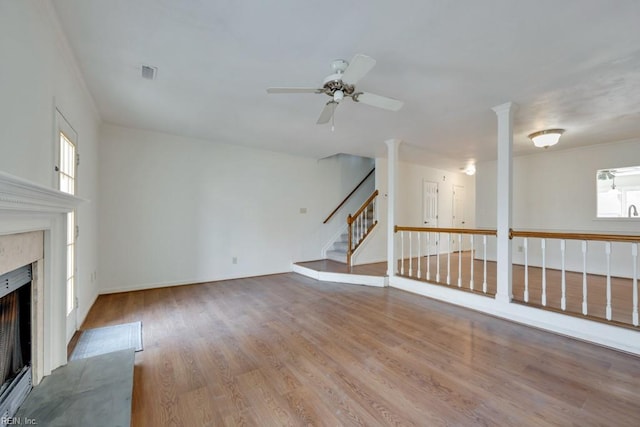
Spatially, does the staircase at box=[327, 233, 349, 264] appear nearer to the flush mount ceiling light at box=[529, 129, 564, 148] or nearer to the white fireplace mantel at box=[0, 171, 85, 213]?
the flush mount ceiling light at box=[529, 129, 564, 148]

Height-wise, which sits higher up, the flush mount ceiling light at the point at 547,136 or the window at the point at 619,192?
the flush mount ceiling light at the point at 547,136

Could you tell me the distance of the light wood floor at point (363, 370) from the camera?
170cm

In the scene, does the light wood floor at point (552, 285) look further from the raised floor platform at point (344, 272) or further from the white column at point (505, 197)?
the white column at point (505, 197)

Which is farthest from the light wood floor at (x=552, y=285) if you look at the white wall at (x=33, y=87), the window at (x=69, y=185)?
the white wall at (x=33, y=87)

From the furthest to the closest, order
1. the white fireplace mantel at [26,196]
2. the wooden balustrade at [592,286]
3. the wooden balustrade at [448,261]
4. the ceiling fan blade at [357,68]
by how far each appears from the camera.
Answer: the wooden balustrade at [448,261]
the wooden balustrade at [592,286]
the ceiling fan blade at [357,68]
the white fireplace mantel at [26,196]

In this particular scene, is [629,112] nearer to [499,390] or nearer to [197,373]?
[499,390]

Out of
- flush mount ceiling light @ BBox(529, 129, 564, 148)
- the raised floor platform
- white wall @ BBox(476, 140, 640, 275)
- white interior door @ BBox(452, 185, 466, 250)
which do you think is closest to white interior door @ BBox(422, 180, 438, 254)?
white interior door @ BBox(452, 185, 466, 250)

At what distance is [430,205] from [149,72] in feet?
22.5

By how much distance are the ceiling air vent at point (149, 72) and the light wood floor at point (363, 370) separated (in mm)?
2637

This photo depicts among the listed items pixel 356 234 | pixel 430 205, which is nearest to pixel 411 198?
pixel 430 205

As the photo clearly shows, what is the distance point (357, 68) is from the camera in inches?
76.2

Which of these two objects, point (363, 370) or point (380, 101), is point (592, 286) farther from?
point (380, 101)

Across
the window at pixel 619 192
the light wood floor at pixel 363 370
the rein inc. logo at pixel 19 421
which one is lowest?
the light wood floor at pixel 363 370

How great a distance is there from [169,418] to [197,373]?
488 millimetres
